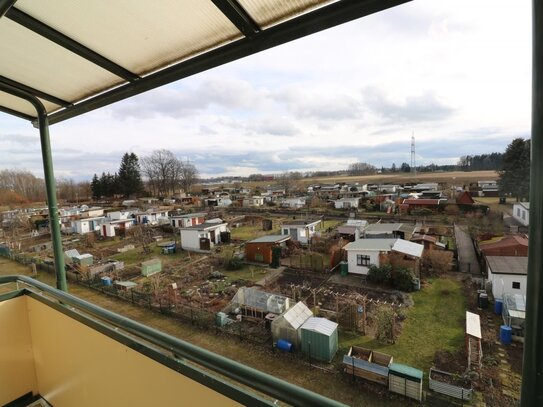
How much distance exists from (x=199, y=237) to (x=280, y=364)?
11.0 meters

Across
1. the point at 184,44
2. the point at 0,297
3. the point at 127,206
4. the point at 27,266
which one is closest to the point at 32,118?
the point at 0,297

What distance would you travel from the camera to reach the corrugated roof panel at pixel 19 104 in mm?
2736

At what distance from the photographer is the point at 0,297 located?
7.88ft

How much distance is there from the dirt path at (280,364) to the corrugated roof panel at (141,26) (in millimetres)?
6118

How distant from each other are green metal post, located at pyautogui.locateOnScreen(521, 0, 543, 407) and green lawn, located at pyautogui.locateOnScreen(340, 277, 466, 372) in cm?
688

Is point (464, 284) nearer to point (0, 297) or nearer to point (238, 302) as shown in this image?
point (238, 302)

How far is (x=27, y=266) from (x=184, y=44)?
60.2 ft

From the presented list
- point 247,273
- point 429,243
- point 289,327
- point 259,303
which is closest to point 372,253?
point 429,243

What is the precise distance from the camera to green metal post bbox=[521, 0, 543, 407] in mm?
620

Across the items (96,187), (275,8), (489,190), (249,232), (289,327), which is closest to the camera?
(275,8)

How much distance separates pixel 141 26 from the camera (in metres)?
1.63

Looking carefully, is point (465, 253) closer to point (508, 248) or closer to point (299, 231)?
point (508, 248)

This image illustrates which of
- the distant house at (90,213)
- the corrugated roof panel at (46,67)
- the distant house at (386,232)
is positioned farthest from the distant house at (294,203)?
the corrugated roof panel at (46,67)

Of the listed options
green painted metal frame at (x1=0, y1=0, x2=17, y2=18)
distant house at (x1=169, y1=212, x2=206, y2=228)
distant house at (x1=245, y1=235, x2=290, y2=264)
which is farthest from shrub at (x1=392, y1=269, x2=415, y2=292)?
distant house at (x1=169, y1=212, x2=206, y2=228)
